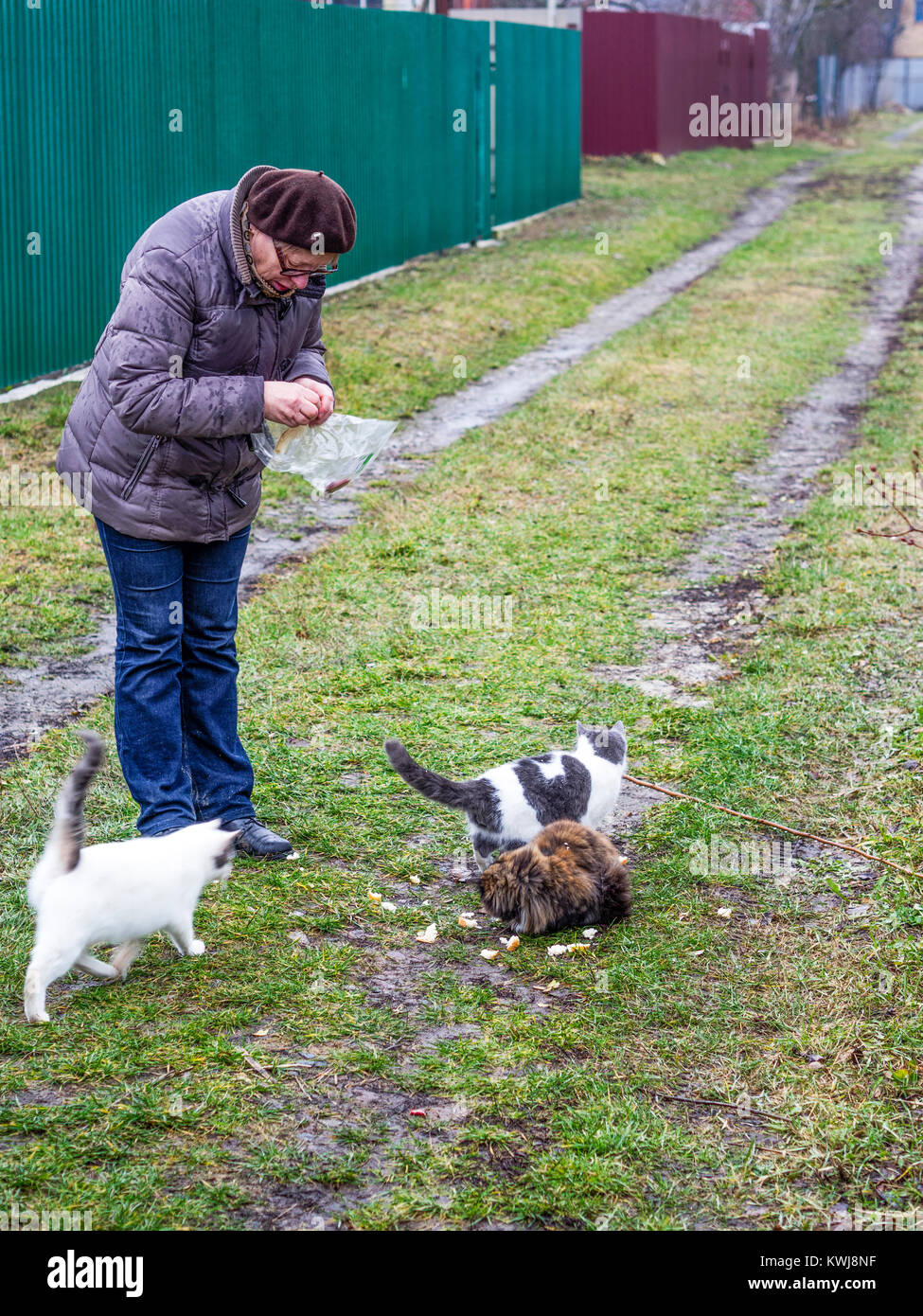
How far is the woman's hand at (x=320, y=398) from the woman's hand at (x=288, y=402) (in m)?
0.03

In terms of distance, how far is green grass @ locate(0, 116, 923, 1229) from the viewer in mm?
2670

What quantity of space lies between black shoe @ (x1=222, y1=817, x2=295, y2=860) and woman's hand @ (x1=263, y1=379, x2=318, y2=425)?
4.14 feet

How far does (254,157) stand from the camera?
11523 mm

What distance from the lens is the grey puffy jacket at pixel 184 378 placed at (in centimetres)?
328

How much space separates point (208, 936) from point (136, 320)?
5.27ft

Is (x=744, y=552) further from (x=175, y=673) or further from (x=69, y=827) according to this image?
(x=69, y=827)

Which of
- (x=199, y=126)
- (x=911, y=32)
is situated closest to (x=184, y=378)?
(x=199, y=126)

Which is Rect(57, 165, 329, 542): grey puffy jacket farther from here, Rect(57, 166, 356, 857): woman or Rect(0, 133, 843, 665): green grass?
Rect(0, 133, 843, 665): green grass

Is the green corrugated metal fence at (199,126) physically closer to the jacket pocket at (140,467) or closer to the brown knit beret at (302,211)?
the jacket pocket at (140,467)

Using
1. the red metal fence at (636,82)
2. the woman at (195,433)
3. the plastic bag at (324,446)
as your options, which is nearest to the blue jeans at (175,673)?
the woman at (195,433)

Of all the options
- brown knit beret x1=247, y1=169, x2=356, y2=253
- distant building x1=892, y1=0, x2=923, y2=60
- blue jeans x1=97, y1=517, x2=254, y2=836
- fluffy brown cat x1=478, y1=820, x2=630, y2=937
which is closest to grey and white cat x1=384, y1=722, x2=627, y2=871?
fluffy brown cat x1=478, y1=820, x2=630, y2=937
